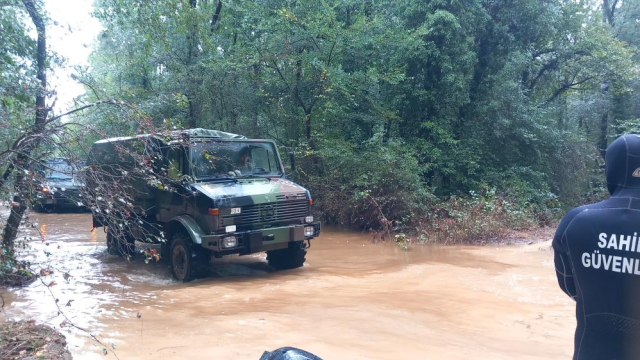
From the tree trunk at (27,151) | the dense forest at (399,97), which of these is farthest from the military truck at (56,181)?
the dense forest at (399,97)

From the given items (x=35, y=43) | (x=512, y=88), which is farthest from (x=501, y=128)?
(x=35, y=43)

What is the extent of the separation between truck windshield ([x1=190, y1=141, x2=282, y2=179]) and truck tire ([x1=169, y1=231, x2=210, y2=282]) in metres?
1.06

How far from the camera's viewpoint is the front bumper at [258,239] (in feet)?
26.8

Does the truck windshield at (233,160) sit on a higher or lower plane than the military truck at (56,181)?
higher

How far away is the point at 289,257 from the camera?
379 inches

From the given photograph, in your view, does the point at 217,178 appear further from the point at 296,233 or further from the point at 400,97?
the point at 400,97

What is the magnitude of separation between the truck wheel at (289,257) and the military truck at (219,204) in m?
0.02

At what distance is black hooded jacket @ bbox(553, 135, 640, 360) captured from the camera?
2.21m

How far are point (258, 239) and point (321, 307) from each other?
184cm

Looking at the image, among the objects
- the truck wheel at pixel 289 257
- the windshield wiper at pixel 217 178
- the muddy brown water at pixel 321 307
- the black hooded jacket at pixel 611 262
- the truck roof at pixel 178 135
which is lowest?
the muddy brown water at pixel 321 307

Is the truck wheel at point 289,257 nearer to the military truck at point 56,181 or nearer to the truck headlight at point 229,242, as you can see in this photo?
the truck headlight at point 229,242

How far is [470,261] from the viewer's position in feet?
34.8

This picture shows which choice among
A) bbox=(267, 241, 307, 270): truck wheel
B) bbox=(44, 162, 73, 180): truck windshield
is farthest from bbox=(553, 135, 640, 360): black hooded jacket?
bbox=(267, 241, 307, 270): truck wheel

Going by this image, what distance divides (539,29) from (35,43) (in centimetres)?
1523
